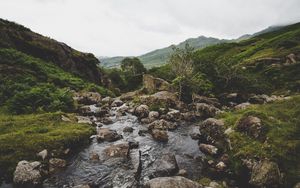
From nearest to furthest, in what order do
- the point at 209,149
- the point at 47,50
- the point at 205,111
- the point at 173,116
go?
the point at 209,149 → the point at 173,116 → the point at 205,111 → the point at 47,50

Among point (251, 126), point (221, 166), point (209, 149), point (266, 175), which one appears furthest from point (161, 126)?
point (266, 175)

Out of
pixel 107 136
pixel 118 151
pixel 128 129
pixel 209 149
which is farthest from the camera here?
pixel 128 129

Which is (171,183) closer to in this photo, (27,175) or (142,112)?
(27,175)

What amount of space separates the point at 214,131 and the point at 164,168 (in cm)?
937

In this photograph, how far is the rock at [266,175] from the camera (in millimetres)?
17016

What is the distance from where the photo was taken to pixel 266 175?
17406mm

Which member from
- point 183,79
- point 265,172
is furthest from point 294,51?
point 265,172

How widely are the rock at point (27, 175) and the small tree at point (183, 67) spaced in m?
35.8

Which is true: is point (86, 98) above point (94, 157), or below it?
above

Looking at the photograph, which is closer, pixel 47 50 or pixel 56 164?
pixel 56 164

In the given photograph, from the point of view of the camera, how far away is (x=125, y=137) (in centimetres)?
3028

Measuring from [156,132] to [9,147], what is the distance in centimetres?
1551

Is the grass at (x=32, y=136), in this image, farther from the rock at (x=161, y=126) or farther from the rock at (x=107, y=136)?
the rock at (x=161, y=126)

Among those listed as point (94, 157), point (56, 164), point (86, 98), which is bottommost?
point (94, 157)
